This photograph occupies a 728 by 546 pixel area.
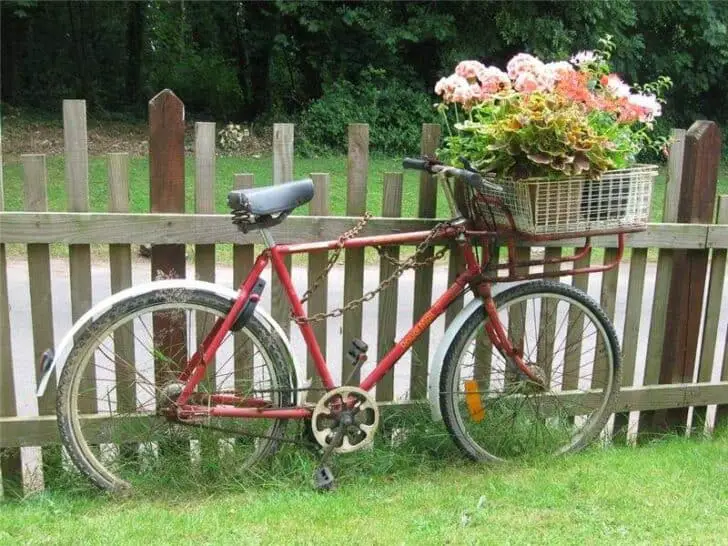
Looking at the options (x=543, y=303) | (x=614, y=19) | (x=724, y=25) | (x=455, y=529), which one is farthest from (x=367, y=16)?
(x=455, y=529)

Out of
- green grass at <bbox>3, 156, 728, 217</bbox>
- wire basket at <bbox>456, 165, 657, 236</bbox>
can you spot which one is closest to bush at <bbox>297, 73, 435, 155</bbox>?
green grass at <bbox>3, 156, 728, 217</bbox>

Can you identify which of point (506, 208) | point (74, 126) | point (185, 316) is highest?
point (74, 126)

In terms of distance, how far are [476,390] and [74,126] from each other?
2.00 metres

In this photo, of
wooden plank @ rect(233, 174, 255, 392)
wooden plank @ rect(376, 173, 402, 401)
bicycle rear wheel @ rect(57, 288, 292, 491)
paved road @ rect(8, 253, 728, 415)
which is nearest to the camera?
bicycle rear wheel @ rect(57, 288, 292, 491)

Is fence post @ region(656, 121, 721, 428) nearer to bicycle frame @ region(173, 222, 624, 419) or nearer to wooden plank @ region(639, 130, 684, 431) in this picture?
wooden plank @ region(639, 130, 684, 431)

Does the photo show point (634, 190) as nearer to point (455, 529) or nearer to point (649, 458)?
point (649, 458)

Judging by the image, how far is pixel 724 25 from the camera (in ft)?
55.7

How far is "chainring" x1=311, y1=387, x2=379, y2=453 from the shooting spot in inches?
121

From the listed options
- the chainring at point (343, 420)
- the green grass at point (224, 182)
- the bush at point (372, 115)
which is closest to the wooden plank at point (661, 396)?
the chainring at point (343, 420)

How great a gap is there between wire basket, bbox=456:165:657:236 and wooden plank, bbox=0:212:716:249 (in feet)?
1.26

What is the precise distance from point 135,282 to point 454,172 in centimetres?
385

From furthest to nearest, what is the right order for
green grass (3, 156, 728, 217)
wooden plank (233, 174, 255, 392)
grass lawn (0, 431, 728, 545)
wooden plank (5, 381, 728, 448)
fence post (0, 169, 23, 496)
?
green grass (3, 156, 728, 217), wooden plank (5, 381, 728, 448), wooden plank (233, 174, 255, 392), fence post (0, 169, 23, 496), grass lawn (0, 431, 728, 545)

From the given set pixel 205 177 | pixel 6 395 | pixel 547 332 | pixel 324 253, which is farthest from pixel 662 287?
pixel 6 395

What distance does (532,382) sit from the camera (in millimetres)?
3436
